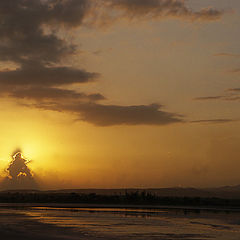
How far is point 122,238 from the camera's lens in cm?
3009

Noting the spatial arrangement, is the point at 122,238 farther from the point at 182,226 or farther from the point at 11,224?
the point at 11,224

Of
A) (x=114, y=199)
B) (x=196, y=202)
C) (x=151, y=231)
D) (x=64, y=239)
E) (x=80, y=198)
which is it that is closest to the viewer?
(x=64, y=239)

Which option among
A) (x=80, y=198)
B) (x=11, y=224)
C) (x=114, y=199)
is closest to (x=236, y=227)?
(x=11, y=224)

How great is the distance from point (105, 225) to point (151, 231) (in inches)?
226

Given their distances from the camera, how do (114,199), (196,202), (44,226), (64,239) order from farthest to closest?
1. (114,199)
2. (196,202)
3. (44,226)
4. (64,239)

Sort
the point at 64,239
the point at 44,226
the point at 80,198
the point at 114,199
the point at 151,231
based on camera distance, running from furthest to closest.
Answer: the point at 80,198, the point at 114,199, the point at 44,226, the point at 151,231, the point at 64,239

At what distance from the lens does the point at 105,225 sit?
38688 mm

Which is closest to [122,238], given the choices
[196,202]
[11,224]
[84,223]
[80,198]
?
[84,223]

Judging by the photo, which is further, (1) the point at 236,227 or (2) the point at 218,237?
(1) the point at 236,227

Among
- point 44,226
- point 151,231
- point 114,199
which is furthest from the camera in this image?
point 114,199

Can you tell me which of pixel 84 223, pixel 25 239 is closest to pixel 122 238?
pixel 25 239

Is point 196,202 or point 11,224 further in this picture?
point 196,202

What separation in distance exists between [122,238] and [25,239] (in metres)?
6.38

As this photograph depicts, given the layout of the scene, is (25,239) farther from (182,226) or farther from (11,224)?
(182,226)
